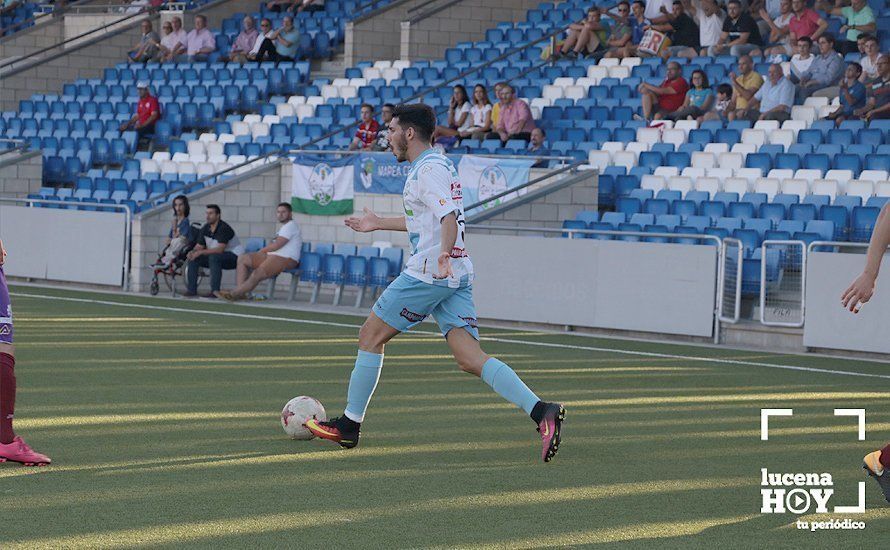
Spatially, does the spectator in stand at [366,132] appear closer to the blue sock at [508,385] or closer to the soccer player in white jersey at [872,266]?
the blue sock at [508,385]

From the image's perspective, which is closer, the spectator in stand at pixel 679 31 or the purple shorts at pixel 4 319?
the purple shorts at pixel 4 319

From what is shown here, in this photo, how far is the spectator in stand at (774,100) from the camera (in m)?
21.2

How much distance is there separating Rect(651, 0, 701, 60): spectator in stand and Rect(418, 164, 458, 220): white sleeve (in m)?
16.9

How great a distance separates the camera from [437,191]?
8250mm

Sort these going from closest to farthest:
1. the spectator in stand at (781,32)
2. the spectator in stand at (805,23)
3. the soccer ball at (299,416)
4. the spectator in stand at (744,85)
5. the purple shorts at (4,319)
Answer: the purple shorts at (4,319) → the soccer ball at (299,416) → the spectator in stand at (744,85) → the spectator in stand at (805,23) → the spectator in stand at (781,32)

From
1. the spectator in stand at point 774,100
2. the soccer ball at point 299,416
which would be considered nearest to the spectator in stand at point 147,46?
the spectator in stand at point 774,100

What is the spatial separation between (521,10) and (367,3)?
11.4 ft

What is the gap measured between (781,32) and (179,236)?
32.4 feet

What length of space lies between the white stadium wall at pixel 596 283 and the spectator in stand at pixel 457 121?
4.33 meters

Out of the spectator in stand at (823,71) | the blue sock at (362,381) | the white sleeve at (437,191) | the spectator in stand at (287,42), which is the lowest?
the blue sock at (362,381)

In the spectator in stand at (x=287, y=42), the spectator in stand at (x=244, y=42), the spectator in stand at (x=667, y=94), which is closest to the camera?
the spectator in stand at (x=667, y=94)

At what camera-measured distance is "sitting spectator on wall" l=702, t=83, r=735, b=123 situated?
849 inches

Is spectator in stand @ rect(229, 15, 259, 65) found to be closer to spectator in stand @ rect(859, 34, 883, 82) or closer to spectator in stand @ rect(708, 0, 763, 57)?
spectator in stand @ rect(708, 0, 763, 57)

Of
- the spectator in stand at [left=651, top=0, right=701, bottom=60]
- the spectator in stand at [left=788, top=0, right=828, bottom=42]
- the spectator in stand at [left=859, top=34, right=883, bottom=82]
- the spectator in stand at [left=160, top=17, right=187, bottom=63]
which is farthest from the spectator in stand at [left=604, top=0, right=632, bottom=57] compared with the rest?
the spectator in stand at [left=160, top=17, right=187, bottom=63]
